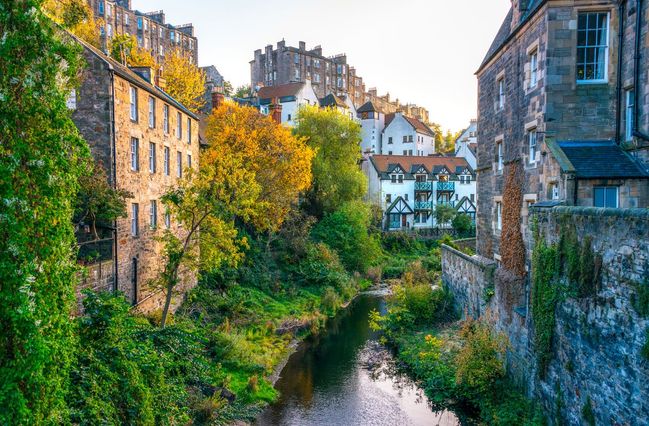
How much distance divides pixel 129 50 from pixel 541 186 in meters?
36.2

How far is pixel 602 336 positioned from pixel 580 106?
27.0ft

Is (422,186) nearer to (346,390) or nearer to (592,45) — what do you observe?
(346,390)

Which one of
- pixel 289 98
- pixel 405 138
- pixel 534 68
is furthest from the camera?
pixel 405 138

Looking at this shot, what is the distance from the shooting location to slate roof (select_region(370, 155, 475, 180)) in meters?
54.8

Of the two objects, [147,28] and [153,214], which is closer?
[153,214]

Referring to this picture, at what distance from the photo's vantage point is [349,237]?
40188 mm

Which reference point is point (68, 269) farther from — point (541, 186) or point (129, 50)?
point (129, 50)

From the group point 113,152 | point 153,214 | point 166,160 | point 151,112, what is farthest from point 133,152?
point 166,160

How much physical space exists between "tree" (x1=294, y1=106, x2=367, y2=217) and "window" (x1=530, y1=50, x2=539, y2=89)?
88.0 feet

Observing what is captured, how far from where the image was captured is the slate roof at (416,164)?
2157 inches

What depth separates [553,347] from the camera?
13.0 meters

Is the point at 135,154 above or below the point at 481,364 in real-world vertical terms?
above

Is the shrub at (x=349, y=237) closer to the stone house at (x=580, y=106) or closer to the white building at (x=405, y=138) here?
the stone house at (x=580, y=106)

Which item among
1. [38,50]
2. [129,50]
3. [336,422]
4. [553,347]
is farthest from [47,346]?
[129,50]
